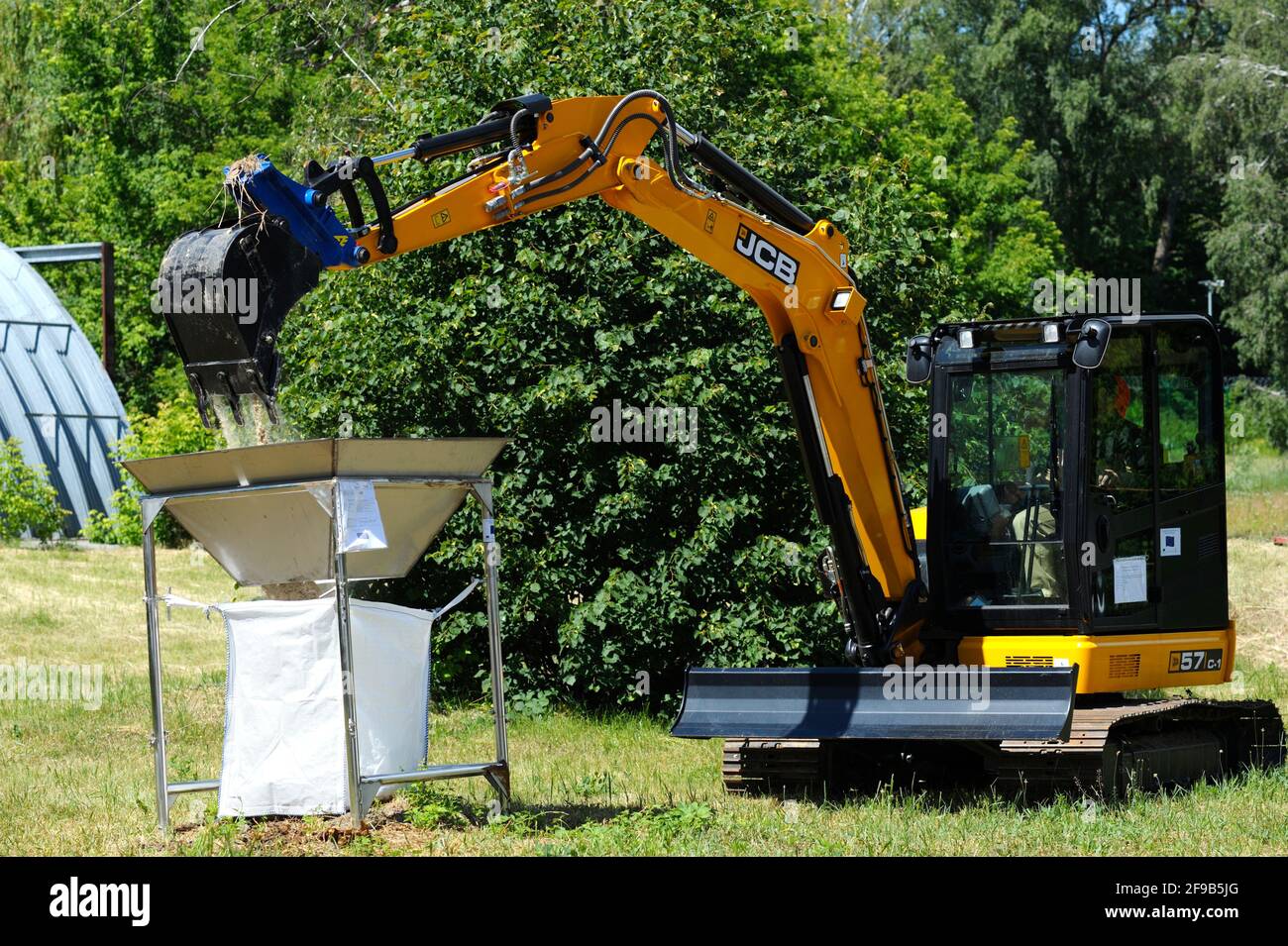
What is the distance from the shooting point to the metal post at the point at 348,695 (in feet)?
25.4

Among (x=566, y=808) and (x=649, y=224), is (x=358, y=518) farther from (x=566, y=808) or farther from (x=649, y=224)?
(x=649, y=224)

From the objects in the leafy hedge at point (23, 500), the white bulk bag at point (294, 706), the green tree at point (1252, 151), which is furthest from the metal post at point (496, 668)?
the green tree at point (1252, 151)

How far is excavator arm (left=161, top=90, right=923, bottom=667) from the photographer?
687 cm

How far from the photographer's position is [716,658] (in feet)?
42.8

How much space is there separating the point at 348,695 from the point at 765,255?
11.5ft

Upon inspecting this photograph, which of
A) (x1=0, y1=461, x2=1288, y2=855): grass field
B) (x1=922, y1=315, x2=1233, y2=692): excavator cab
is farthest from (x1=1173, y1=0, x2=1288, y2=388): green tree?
(x1=922, y1=315, x2=1233, y2=692): excavator cab

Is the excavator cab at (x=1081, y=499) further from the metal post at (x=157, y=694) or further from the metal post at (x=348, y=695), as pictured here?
the metal post at (x=157, y=694)

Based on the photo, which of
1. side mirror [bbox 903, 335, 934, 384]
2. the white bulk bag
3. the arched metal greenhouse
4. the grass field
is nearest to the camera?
the grass field

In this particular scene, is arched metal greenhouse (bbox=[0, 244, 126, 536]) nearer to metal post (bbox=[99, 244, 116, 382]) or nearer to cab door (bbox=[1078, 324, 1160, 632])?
metal post (bbox=[99, 244, 116, 382])

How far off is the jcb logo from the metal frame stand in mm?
2050

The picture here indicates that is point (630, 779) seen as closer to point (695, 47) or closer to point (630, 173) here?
point (630, 173)

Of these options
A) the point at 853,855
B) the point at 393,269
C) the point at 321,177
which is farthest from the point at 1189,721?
the point at 393,269

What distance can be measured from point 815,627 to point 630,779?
324cm

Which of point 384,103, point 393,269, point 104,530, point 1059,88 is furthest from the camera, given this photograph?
point 1059,88
